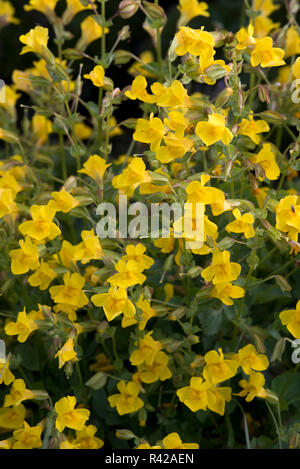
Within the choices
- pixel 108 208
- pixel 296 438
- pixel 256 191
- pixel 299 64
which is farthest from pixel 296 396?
pixel 299 64

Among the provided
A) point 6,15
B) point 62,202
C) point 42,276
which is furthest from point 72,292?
point 6,15

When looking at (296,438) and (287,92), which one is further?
(287,92)

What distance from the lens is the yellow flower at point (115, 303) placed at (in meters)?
1.10

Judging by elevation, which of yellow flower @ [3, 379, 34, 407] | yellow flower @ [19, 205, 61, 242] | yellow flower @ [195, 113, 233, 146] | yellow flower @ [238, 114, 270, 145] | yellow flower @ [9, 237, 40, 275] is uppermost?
yellow flower @ [195, 113, 233, 146]

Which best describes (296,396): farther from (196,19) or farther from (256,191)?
(196,19)

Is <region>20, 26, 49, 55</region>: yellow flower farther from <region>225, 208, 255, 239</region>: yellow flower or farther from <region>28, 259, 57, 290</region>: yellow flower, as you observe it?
<region>225, 208, 255, 239</region>: yellow flower

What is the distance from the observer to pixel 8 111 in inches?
68.4

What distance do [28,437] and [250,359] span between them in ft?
1.52

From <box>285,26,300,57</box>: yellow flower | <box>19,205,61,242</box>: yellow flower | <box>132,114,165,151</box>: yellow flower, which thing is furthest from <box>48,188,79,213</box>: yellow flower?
<box>285,26,300,57</box>: yellow flower

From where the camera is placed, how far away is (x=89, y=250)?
1.19 m

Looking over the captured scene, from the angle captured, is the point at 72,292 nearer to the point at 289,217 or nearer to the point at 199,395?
the point at 199,395

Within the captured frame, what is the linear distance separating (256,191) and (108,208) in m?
0.33

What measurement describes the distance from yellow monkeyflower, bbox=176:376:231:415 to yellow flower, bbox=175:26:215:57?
0.61 m

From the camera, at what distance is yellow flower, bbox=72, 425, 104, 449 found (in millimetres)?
1259
